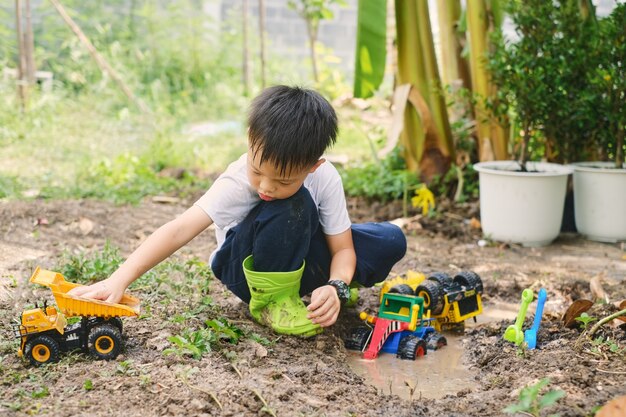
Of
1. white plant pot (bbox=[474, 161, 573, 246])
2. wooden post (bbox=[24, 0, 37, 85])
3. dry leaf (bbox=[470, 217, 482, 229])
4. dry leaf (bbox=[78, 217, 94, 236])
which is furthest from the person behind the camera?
wooden post (bbox=[24, 0, 37, 85])

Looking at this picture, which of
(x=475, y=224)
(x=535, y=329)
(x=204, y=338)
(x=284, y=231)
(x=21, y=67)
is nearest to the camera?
(x=204, y=338)

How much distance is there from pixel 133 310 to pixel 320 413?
2.15ft

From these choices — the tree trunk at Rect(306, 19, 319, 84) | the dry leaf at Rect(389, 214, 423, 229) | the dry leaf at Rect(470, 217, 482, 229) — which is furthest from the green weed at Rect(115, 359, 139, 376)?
the tree trunk at Rect(306, 19, 319, 84)

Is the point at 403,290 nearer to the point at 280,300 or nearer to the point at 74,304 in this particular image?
the point at 280,300

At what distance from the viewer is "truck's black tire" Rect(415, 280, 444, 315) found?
2916 mm

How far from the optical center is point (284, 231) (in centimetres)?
260

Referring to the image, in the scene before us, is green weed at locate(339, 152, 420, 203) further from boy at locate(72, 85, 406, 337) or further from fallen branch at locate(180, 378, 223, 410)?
fallen branch at locate(180, 378, 223, 410)

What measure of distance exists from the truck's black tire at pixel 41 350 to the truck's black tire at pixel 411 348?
1.17 metres

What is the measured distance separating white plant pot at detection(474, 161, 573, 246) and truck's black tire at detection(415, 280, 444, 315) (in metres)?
A: 1.67

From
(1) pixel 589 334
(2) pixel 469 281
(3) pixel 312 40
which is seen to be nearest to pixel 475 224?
(2) pixel 469 281

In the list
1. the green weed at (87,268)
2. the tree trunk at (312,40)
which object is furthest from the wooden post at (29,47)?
the green weed at (87,268)

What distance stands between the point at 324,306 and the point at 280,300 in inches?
8.9

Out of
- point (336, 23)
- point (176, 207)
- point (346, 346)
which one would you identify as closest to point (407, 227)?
point (176, 207)

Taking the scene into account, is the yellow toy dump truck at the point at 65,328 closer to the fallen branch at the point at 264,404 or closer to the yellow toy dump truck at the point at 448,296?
the fallen branch at the point at 264,404
